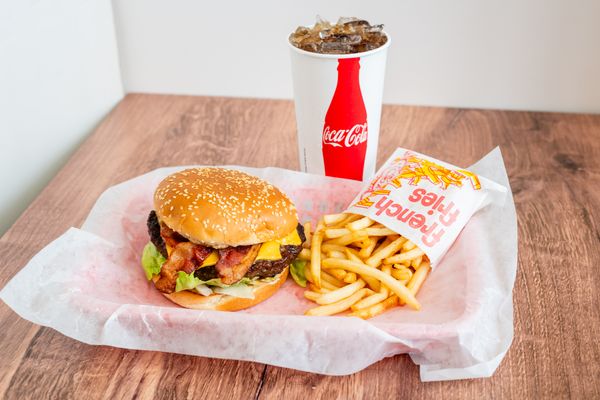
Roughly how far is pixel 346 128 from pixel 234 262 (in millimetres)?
520

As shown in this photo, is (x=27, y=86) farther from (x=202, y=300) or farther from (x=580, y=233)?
(x=580, y=233)

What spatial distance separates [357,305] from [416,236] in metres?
0.26

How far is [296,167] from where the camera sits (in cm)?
225

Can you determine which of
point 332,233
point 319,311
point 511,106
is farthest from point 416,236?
point 511,106

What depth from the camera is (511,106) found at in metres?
2.61

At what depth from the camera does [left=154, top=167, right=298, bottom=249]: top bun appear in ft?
5.26

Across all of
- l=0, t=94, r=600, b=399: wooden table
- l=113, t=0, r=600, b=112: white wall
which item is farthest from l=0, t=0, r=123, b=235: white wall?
l=113, t=0, r=600, b=112: white wall

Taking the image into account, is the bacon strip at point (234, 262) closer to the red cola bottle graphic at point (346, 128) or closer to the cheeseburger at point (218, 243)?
the cheeseburger at point (218, 243)

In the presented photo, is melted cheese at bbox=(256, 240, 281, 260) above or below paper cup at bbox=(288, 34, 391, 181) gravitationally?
below

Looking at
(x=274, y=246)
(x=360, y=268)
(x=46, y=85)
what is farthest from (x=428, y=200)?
(x=46, y=85)

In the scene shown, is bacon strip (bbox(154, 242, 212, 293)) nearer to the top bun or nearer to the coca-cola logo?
the top bun

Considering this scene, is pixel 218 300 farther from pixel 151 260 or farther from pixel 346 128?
Answer: pixel 346 128

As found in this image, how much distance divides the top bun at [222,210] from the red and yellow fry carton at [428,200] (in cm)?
22

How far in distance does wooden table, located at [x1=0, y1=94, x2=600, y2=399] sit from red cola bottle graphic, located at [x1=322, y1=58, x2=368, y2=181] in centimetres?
35
